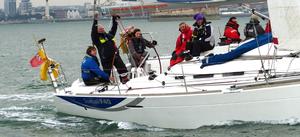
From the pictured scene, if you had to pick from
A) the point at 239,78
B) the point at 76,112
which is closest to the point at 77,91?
the point at 76,112

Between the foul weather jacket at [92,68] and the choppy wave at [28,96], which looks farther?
the choppy wave at [28,96]

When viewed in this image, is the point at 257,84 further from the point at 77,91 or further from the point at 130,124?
the point at 77,91

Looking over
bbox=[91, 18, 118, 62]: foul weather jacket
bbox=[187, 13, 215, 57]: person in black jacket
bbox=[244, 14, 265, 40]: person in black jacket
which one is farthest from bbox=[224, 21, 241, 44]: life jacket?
bbox=[91, 18, 118, 62]: foul weather jacket

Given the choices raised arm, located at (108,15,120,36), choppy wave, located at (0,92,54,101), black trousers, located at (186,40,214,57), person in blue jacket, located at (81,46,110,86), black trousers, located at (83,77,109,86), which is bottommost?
choppy wave, located at (0,92,54,101)

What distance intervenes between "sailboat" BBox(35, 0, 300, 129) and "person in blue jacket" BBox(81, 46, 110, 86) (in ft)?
1.38

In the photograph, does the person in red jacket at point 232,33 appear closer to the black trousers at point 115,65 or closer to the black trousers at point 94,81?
the black trousers at point 115,65

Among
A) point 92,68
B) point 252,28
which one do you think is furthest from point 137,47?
point 252,28

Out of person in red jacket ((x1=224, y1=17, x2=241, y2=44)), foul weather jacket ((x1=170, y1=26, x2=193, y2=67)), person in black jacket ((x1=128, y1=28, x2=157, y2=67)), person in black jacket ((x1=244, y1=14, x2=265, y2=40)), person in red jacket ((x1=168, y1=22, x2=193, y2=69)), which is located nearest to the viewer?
person in red jacket ((x1=168, y1=22, x2=193, y2=69))

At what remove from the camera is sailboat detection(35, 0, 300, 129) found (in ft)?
36.0

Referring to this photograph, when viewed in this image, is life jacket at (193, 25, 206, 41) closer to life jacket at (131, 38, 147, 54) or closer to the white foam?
life jacket at (131, 38, 147, 54)

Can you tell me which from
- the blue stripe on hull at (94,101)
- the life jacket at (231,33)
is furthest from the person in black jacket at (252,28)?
the blue stripe on hull at (94,101)

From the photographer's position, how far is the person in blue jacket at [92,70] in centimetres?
1296

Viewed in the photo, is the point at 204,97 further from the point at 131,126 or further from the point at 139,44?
the point at 139,44

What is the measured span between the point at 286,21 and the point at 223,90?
1502 mm
